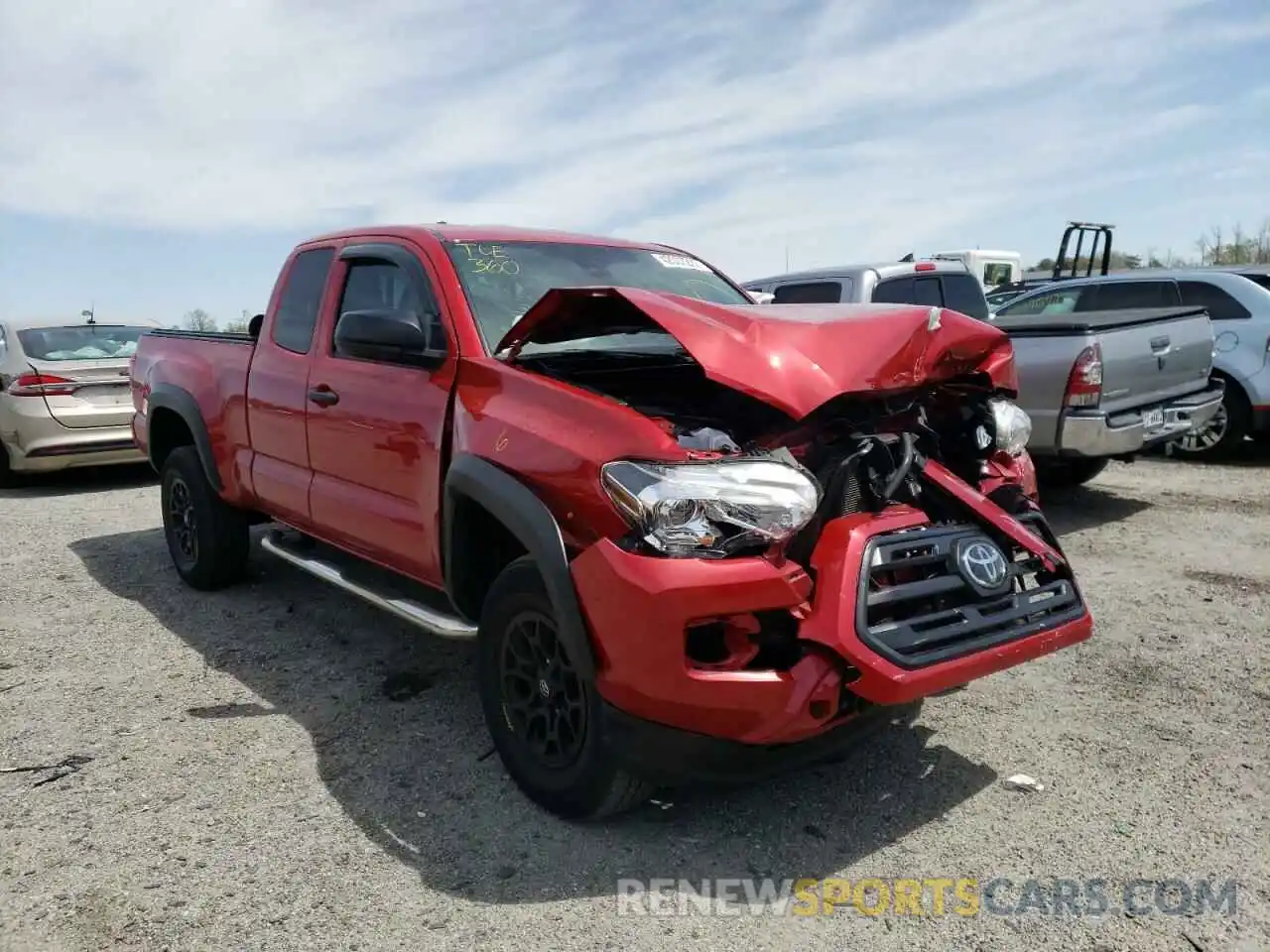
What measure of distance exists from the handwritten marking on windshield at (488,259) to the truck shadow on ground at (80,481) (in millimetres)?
6837

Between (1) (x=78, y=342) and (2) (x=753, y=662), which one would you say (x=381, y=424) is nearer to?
(2) (x=753, y=662)

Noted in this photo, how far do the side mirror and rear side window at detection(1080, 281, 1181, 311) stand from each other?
25.9 feet

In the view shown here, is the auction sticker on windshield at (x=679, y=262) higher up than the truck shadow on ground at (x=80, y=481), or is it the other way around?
the auction sticker on windshield at (x=679, y=262)

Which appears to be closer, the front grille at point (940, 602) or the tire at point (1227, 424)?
the front grille at point (940, 602)

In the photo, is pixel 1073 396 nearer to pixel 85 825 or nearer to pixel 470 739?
pixel 470 739

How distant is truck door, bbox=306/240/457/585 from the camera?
11.6 feet

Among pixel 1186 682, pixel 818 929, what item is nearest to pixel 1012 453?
pixel 1186 682

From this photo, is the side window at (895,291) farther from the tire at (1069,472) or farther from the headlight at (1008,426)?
the headlight at (1008,426)

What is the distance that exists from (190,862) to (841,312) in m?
2.62

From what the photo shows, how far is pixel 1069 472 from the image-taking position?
7.71 m

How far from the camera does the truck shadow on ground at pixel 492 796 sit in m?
2.79

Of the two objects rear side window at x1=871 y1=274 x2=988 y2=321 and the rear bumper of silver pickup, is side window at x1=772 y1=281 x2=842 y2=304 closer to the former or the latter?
rear side window at x1=871 y1=274 x2=988 y2=321

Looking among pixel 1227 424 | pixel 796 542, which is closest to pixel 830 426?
pixel 796 542

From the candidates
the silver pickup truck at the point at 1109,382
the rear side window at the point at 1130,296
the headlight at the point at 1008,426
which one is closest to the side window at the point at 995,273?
the rear side window at the point at 1130,296
